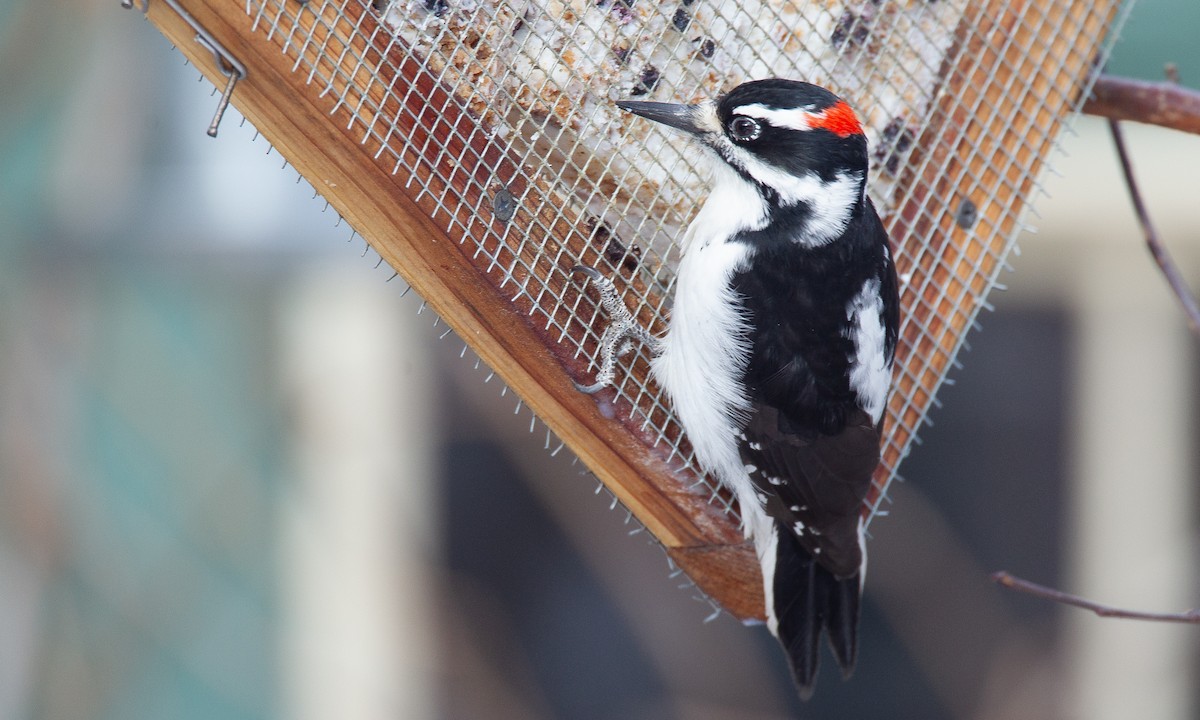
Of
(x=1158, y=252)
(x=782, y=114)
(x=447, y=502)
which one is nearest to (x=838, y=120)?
(x=782, y=114)

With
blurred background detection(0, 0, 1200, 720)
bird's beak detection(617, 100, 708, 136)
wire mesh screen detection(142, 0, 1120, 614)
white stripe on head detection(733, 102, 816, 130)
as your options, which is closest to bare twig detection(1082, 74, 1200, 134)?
wire mesh screen detection(142, 0, 1120, 614)

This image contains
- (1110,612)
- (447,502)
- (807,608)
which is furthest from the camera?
(447,502)

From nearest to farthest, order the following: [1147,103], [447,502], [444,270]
Result: [444,270], [1147,103], [447,502]

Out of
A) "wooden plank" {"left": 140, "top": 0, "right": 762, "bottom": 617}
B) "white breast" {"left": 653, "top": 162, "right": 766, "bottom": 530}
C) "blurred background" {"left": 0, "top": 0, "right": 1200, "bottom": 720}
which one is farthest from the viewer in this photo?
"blurred background" {"left": 0, "top": 0, "right": 1200, "bottom": 720}

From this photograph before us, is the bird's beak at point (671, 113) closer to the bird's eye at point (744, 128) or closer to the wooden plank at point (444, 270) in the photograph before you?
the bird's eye at point (744, 128)

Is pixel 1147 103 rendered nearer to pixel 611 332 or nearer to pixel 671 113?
pixel 671 113

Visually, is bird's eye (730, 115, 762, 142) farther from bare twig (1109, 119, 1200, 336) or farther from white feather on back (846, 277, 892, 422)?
bare twig (1109, 119, 1200, 336)

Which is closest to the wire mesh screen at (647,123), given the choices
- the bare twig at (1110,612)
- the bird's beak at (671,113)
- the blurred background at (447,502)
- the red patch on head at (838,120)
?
the bird's beak at (671,113)
